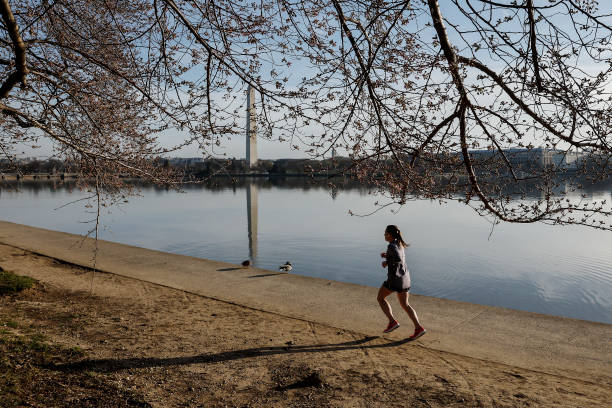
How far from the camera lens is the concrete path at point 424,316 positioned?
6.63m

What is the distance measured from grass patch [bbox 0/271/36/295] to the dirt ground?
1.65 feet

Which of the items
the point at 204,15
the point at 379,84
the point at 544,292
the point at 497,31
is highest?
the point at 204,15

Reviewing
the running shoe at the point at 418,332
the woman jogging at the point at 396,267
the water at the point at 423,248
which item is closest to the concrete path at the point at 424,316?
the running shoe at the point at 418,332

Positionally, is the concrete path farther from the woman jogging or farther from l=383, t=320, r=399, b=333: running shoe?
the woman jogging

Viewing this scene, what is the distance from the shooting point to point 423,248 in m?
23.2

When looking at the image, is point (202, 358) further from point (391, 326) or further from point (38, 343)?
→ point (391, 326)

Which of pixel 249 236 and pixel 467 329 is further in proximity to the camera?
pixel 249 236

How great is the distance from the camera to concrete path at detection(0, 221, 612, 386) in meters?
6.63

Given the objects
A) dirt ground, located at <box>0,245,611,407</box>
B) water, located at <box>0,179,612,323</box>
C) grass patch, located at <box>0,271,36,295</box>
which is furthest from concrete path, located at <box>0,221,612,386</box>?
water, located at <box>0,179,612,323</box>

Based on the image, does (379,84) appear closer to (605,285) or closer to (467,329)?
(467,329)

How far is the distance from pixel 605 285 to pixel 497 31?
15621 millimetres

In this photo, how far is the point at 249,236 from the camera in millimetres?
26922

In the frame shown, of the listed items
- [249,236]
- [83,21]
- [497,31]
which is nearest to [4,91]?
Answer: [83,21]

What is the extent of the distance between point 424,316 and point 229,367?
3933 mm
